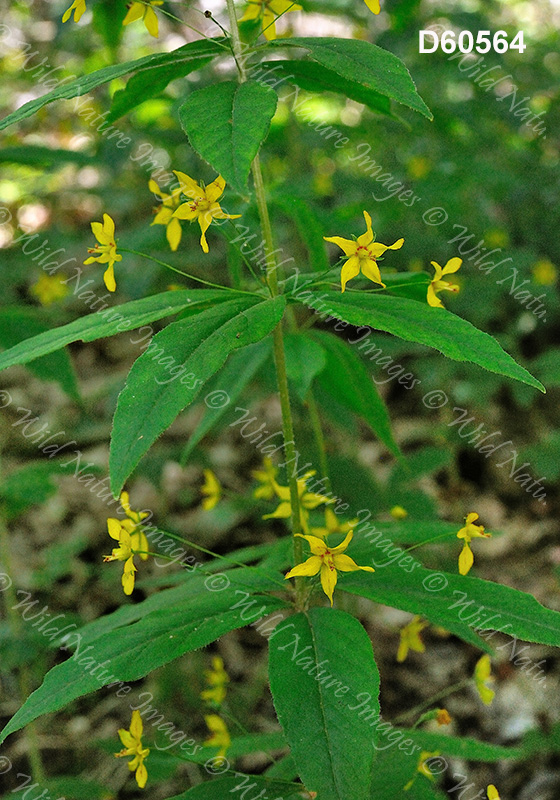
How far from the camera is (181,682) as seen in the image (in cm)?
265

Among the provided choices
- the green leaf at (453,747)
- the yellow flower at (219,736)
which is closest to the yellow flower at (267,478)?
the yellow flower at (219,736)

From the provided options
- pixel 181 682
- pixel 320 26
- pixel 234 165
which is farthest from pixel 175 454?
pixel 320 26

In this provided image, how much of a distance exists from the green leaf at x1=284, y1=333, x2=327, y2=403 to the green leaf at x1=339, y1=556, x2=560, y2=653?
45 cm

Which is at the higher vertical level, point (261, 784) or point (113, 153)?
point (113, 153)

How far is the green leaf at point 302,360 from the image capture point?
1.68 metres

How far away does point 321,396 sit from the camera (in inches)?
93.4

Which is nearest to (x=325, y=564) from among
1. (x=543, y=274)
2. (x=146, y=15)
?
(x=146, y=15)

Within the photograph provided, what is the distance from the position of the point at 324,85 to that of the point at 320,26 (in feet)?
14.9

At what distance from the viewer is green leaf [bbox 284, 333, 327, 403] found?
168cm

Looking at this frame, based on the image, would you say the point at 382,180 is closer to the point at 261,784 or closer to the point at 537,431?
the point at 537,431

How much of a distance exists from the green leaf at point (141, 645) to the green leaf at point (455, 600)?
195mm

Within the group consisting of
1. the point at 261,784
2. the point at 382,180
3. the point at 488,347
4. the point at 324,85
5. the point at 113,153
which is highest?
the point at 324,85

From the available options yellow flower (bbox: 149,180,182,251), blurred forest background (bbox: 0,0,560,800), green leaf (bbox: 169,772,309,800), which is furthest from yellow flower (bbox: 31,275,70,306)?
green leaf (bbox: 169,772,309,800)

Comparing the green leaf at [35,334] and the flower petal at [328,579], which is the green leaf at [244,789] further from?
the green leaf at [35,334]
